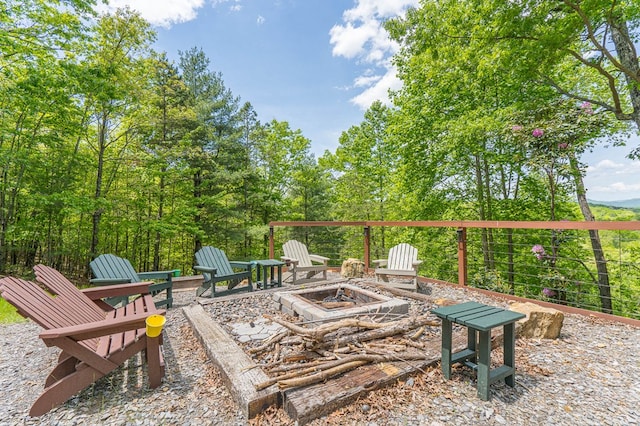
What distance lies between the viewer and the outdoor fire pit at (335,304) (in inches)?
110

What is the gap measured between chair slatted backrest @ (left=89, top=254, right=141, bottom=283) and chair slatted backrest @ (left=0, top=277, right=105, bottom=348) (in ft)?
3.75

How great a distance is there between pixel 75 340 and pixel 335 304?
→ 2.30 m

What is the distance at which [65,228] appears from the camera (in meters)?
8.14

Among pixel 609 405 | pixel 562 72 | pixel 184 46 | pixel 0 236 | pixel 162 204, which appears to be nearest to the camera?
pixel 609 405

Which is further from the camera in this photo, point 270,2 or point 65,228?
point 65,228

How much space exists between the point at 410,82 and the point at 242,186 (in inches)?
265

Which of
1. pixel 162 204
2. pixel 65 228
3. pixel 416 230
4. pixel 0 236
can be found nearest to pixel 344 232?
pixel 416 230

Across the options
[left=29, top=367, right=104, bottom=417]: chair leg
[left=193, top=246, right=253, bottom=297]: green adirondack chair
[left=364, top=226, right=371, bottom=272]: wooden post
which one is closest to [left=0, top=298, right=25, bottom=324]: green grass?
[left=193, top=246, right=253, bottom=297]: green adirondack chair

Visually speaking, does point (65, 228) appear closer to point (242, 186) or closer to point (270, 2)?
point (242, 186)

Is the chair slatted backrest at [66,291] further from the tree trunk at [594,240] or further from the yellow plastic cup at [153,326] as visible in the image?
the tree trunk at [594,240]

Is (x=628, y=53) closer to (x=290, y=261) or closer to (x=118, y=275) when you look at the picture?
(x=290, y=261)

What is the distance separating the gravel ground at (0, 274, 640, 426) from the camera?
5.16 ft

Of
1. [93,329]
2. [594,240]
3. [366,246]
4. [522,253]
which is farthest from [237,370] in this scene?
[522,253]

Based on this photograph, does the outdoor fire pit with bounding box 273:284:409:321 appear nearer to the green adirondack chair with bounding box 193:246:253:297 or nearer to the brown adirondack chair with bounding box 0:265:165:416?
the green adirondack chair with bounding box 193:246:253:297
